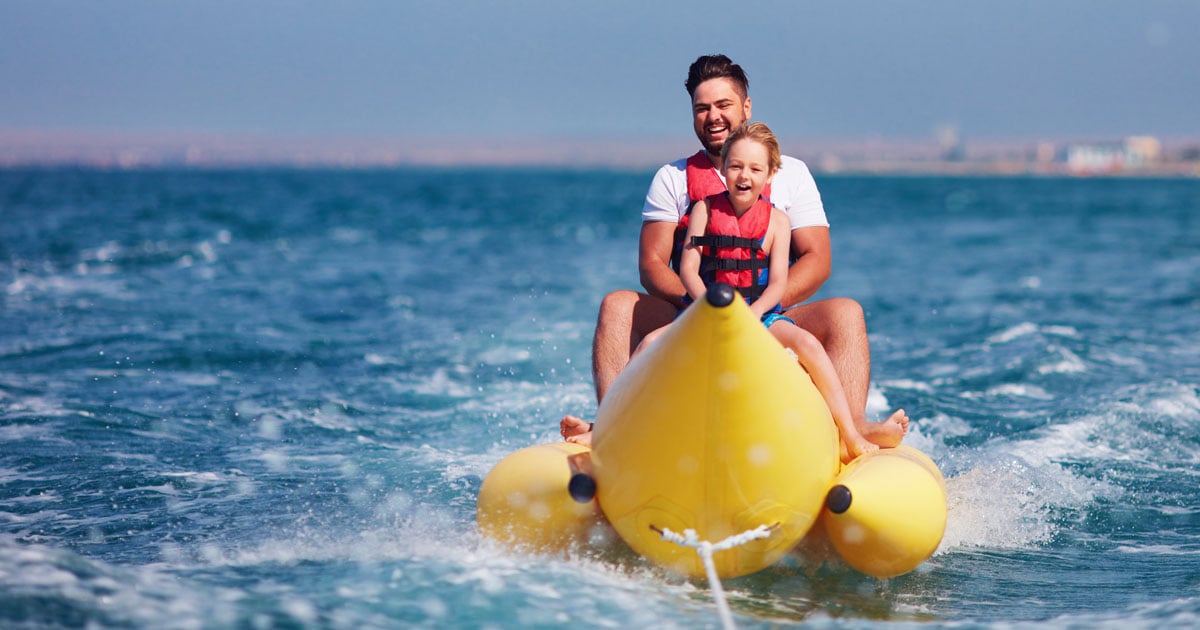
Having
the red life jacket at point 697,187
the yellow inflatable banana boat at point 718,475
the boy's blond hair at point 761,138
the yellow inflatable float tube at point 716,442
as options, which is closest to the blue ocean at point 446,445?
the yellow inflatable banana boat at point 718,475

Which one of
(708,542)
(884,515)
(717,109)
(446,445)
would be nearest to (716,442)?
(708,542)

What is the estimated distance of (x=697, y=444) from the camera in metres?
3.25

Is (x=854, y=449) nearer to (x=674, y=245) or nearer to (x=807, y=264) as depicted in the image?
(x=807, y=264)

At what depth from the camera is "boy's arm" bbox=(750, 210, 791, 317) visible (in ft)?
12.7

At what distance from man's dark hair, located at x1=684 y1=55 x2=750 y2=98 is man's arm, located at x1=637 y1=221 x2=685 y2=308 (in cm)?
56

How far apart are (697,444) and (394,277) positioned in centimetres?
1239

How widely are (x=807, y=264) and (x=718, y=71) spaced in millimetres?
820

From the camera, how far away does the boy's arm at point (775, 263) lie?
386 cm

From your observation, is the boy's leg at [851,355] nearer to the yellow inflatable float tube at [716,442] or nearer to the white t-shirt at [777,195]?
the white t-shirt at [777,195]

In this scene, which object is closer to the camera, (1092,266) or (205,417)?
(205,417)

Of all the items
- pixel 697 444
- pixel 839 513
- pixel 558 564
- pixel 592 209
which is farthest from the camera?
pixel 592 209

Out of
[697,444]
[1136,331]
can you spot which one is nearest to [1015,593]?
[697,444]

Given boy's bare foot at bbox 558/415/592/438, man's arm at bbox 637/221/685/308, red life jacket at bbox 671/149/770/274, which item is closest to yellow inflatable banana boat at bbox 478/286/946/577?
boy's bare foot at bbox 558/415/592/438

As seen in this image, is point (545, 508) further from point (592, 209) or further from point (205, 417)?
point (592, 209)
